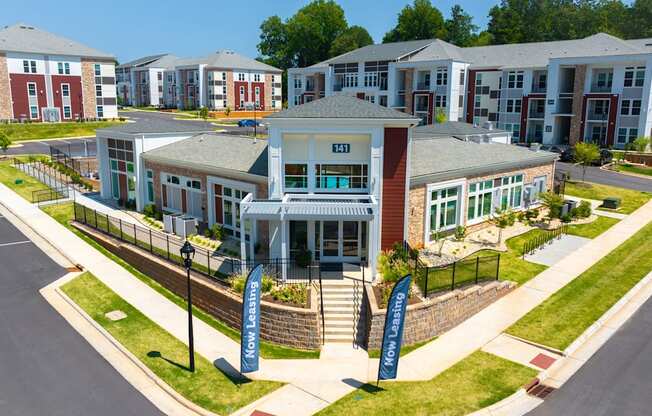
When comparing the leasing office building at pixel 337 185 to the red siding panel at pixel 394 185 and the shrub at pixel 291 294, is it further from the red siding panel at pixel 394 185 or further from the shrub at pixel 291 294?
the shrub at pixel 291 294

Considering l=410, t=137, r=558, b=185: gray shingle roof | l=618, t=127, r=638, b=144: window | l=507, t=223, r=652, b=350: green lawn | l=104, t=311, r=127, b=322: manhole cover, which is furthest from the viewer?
l=618, t=127, r=638, b=144: window

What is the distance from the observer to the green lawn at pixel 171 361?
1570cm

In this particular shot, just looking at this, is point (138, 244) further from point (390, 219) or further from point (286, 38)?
point (286, 38)

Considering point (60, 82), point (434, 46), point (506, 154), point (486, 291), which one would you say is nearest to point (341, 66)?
point (434, 46)

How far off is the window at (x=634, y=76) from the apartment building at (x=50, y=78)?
69.0 m

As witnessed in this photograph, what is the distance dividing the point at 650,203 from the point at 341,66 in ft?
169

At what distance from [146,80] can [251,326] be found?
12351cm

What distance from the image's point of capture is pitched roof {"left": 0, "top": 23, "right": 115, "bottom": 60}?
73750 millimetres

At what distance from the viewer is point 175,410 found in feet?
49.3

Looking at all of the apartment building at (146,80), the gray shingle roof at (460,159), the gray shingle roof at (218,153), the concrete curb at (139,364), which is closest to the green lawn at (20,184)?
the gray shingle roof at (218,153)

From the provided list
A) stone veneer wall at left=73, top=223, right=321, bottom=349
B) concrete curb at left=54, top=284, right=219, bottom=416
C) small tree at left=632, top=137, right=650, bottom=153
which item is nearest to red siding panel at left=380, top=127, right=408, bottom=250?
stone veneer wall at left=73, top=223, right=321, bottom=349

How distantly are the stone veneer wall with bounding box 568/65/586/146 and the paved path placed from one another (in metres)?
46.1

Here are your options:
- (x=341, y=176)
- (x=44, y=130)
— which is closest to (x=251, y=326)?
(x=341, y=176)

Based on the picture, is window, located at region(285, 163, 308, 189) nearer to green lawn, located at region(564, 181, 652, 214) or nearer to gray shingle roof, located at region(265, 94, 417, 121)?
gray shingle roof, located at region(265, 94, 417, 121)
